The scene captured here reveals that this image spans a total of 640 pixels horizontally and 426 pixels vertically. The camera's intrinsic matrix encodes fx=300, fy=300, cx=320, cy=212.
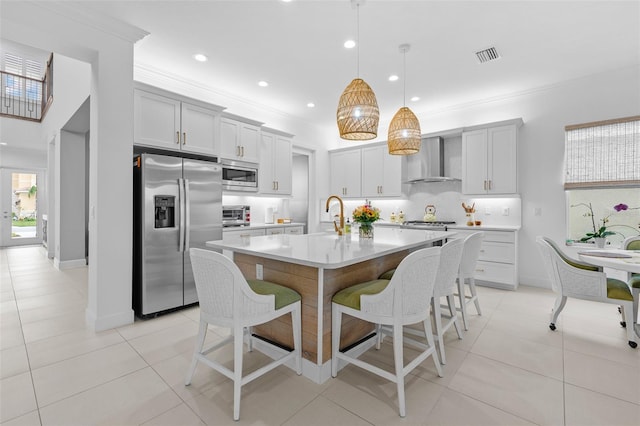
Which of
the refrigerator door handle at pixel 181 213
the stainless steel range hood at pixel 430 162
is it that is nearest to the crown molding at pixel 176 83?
the refrigerator door handle at pixel 181 213

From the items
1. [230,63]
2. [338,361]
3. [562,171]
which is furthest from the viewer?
[562,171]

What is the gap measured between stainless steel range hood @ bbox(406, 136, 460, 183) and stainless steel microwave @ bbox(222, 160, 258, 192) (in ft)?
9.71

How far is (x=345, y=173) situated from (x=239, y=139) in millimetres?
2705

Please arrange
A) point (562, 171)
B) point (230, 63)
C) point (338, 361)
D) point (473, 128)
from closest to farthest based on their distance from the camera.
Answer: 1. point (338, 361)
2. point (230, 63)
3. point (562, 171)
4. point (473, 128)

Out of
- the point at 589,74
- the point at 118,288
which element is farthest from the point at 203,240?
the point at 589,74

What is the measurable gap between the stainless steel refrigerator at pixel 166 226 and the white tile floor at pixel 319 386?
40 cm

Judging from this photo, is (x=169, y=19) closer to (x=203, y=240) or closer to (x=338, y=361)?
(x=203, y=240)

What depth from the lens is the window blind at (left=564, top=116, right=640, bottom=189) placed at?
13.3 ft

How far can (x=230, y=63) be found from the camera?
3.97 metres

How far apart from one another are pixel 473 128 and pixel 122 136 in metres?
4.96

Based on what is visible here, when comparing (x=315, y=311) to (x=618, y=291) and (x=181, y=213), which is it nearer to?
(x=181, y=213)

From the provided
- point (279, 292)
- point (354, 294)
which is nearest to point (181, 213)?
point (279, 292)

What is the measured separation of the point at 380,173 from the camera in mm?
6117

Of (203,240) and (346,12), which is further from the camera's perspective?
(203,240)
